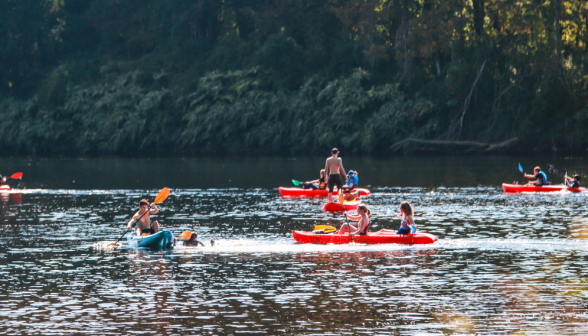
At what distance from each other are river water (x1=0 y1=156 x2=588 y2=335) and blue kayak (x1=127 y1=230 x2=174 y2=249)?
0.29 m

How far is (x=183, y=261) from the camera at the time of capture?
59.7 ft

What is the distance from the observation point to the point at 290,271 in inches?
658

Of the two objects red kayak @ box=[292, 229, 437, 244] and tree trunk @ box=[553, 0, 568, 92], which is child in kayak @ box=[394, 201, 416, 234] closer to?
red kayak @ box=[292, 229, 437, 244]

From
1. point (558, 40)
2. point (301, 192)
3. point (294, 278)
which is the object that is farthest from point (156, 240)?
point (558, 40)

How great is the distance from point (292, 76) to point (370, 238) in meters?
53.9

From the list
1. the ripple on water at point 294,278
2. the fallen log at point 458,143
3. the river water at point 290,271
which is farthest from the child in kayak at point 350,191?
the fallen log at point 458,143

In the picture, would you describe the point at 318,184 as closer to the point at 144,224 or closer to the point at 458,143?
the point at 144,224

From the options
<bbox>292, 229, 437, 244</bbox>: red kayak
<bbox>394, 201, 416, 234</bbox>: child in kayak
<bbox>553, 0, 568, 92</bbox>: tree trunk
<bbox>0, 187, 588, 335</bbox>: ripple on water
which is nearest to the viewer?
<bbox>0, 187, 588, 335</bbox>: ripple on water

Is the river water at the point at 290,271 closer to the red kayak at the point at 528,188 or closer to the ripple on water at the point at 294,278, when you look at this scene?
the ripple on water at the point at 294,278

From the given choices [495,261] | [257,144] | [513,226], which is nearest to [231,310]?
[495,261]

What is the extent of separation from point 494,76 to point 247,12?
2936 cm

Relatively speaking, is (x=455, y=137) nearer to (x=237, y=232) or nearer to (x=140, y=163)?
(x=140, y=163)

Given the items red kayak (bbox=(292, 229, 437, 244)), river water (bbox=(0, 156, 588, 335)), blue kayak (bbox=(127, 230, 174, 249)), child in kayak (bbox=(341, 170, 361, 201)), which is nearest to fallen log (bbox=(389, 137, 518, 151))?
river water (bbox=(0, 156, 588, 335))

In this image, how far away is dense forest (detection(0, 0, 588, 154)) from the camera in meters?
57.8
